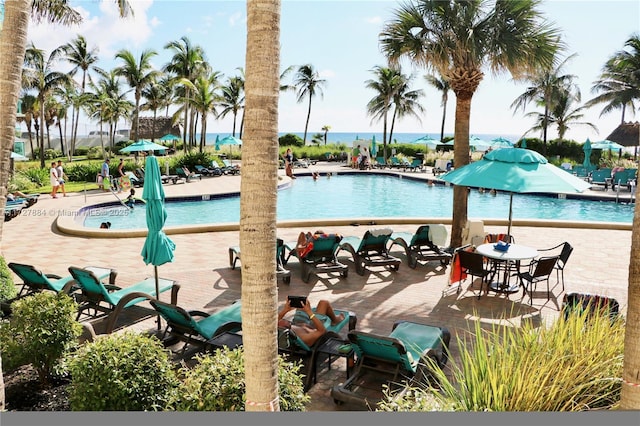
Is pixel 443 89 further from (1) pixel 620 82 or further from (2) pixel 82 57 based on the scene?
(2) pixel 82 57

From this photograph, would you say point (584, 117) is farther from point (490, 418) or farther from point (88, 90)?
point (88, 90)

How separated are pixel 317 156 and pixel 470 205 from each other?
22.9 metres

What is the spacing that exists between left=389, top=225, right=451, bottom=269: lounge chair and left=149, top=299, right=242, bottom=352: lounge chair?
4.43 m

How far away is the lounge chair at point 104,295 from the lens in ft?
19.3

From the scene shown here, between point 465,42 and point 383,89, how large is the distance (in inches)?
1325

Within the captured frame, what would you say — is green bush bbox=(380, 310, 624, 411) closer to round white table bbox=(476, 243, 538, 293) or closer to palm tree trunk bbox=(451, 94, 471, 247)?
round white table bbox=(476, 243, 538, 293)

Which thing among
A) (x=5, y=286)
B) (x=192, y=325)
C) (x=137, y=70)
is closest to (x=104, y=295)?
(x=5, y=286)

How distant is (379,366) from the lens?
4746mm

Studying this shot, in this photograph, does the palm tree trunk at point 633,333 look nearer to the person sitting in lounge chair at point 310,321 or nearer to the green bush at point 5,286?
the person sitting in lounge chair at point 310,321

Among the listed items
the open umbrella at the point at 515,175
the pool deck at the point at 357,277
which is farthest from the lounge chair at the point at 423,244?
the open umbrella at the point at 515,175

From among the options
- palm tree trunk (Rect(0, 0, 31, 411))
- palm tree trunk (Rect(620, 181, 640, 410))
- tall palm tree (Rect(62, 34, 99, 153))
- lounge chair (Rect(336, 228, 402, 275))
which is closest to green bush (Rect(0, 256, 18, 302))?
palm tree trunk (Rect(0, 0, 31, 411))

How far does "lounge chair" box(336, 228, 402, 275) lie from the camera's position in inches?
353

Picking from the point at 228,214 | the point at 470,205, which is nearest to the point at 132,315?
the point at 228,214

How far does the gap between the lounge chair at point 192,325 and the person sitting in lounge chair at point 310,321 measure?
0.53 metres
